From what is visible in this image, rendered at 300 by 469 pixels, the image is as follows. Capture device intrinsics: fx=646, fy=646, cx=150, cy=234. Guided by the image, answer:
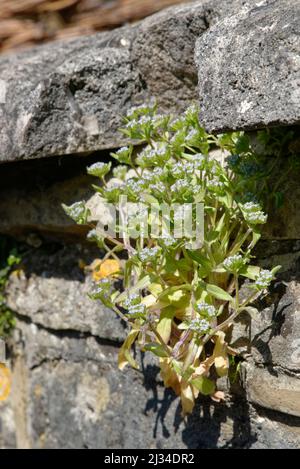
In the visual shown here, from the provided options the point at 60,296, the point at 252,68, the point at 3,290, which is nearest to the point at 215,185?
the point at 252,68

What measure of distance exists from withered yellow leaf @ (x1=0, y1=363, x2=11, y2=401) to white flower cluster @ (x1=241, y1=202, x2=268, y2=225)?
1.25m

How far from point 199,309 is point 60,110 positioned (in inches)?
23.7

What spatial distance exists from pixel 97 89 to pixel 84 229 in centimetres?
42

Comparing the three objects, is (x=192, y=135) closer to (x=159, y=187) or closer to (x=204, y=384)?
(x=159, y=187)

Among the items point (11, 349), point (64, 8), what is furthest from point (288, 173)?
point (11, 349)

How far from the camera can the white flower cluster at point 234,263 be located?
4.20ft

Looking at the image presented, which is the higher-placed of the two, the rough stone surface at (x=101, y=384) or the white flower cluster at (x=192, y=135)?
the white flower cluster at (x=192, y=135)

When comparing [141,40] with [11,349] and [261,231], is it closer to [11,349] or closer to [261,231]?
Result: [261,231]

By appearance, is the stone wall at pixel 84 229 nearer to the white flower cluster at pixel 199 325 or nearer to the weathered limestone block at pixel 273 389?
the weathered limestone block at pixel 273 389

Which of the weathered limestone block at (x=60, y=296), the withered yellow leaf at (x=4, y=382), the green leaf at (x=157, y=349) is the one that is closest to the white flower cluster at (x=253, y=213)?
the green leaf at (x=157, y=349)

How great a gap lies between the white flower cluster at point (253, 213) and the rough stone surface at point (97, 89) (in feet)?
1.31

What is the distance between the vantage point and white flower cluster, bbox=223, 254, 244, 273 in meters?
1.28

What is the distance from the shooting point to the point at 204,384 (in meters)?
1.46

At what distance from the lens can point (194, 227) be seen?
1325 mm
